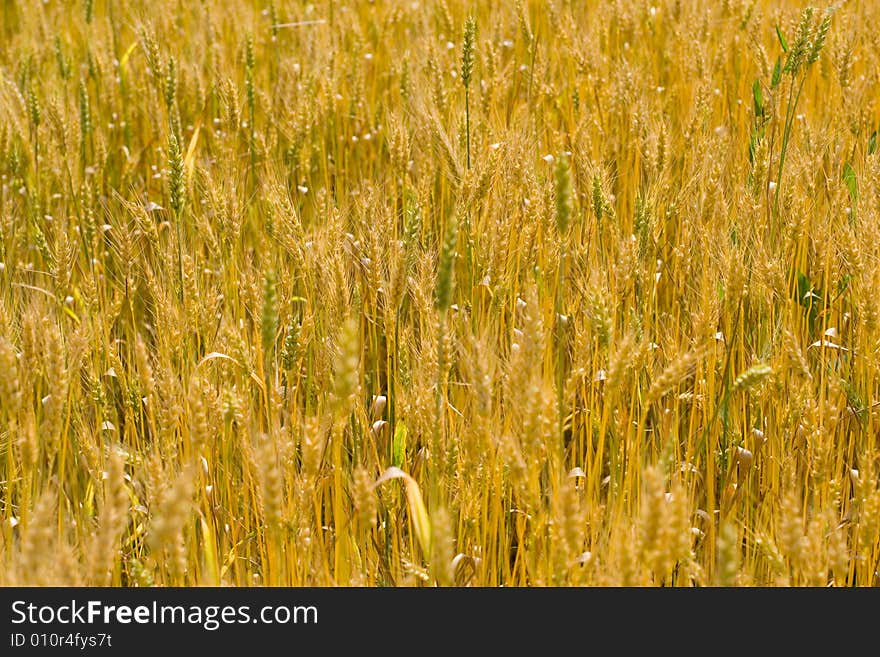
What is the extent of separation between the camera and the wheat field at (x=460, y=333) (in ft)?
4.75

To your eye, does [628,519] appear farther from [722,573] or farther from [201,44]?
[201,44]

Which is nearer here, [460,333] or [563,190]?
[563,190]

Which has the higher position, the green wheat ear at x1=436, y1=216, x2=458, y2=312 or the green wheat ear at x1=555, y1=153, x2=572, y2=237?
the green wheat ear at x1=555, y1=153, x2=572, y2=237

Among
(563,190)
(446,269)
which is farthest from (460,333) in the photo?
(446,269)

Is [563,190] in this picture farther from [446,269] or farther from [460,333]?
[460,333]

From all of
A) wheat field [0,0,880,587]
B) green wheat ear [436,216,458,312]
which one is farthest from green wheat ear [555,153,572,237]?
green wheat ear [436,216,458,312]

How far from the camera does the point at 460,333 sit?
1.96 m

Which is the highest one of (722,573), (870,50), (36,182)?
(870,50)

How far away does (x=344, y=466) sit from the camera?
6.55 feet

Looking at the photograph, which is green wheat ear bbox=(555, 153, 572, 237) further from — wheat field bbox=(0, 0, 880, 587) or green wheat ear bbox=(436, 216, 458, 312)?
green wheat ear bbox=(436, 216, 458, 312)

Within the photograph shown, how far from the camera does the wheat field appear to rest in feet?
4.75

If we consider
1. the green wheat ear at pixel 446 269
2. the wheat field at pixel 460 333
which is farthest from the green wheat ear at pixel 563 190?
the green wheat ear at pixel 446 269

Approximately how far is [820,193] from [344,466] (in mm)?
1287
